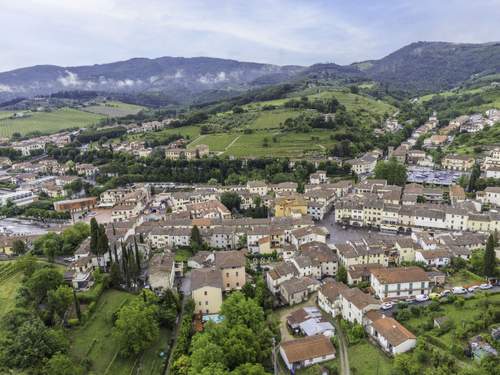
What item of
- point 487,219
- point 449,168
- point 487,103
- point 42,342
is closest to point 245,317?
point 42,342

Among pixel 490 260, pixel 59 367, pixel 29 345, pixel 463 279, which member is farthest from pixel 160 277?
pixel 490 260

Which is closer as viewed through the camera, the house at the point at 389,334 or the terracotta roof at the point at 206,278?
the house at the point at 389,334

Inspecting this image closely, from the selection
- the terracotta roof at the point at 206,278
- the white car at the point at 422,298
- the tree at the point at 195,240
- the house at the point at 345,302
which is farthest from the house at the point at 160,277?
the white car at the point at 422,298

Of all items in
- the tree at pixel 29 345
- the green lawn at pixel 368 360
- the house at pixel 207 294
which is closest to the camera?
the tree at pixel 29 345

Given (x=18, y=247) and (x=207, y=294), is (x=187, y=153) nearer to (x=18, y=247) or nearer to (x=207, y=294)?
(x=18, y=247)

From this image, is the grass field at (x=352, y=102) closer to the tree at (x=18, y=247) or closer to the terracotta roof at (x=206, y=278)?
the terracotta roof at (x=206, y=278)

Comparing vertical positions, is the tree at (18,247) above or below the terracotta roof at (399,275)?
below

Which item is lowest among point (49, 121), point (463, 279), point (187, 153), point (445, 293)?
point (463, 279)

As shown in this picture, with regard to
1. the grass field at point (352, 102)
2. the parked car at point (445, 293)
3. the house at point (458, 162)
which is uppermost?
the grass field at point (352, 102)
